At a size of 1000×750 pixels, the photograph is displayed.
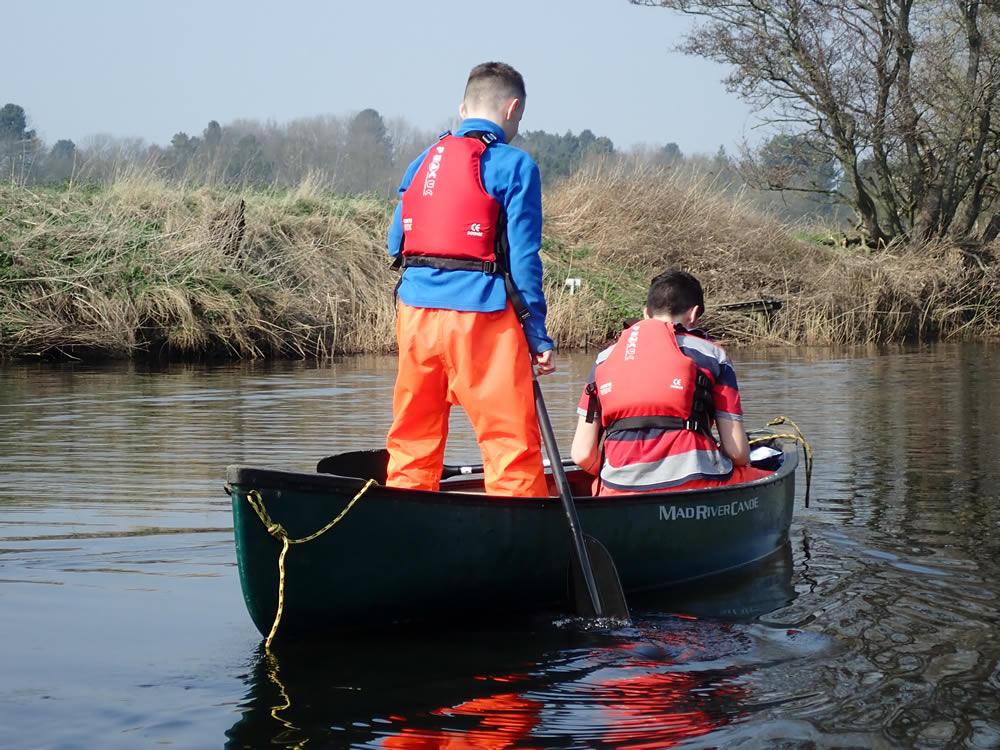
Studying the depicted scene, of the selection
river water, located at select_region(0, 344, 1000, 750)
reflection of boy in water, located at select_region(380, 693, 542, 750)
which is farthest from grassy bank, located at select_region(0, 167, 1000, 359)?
reflection of boy in water, located at select_region(380, 693, 542, 750)

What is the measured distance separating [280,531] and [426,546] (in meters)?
0.53

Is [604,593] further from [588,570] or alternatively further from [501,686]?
[501,686]

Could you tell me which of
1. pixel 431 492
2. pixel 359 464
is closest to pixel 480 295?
pixel 431 492

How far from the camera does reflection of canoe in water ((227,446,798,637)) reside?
375 cm

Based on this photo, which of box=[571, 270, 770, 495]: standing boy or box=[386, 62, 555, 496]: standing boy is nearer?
box=[386, 62, 555, 496]: standing boy

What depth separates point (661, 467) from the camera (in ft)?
15.9

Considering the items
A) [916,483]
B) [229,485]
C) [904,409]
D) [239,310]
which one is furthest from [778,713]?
[239,310]

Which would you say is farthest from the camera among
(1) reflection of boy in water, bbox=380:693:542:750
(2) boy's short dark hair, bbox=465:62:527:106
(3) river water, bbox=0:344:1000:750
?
(2) boy's short dark hair, bbox=465:62:527:106

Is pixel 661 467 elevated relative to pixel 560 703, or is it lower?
elevated

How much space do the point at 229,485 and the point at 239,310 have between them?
13.7 m

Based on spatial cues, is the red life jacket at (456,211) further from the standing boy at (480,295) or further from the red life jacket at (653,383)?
the red life jacket at (653,383)

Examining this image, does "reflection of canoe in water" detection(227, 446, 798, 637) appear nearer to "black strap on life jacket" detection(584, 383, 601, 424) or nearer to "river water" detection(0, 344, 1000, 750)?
"river water" detection(0, 344, 1000, 750)

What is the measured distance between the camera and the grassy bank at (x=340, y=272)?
645 inches

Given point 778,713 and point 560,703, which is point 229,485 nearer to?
point 560,703
